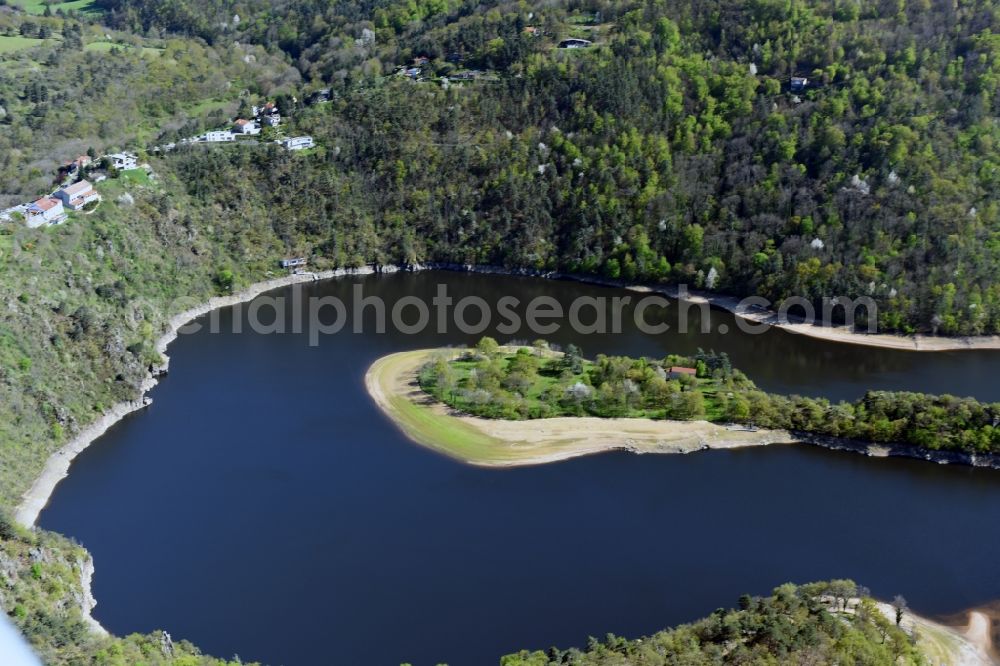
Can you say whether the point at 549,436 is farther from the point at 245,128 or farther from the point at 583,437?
the point at 245,128

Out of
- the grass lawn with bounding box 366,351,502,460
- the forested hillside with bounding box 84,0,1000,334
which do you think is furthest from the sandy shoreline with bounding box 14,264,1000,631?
the forested hillside with bounding box 84,0,1000,334

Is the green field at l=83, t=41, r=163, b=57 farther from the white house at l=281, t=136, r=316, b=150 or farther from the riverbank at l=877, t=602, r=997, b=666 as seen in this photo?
the riverbank at l=877, t=602, r=997, b=666

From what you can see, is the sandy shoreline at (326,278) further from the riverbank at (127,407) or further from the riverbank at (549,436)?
the riverbank at (549,436)

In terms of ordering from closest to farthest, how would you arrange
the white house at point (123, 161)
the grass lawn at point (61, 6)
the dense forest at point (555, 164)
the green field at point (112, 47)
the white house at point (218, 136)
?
the dense forest at point (555, 164) < the white house at point (123, 161) < the white house at point (218, 136) < the green field at point (112, 47) < the grass lawn at point (61, 6)

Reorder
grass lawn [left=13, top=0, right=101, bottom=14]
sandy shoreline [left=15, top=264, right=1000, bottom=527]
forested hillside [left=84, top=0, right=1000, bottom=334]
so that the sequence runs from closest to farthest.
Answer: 1. sandy shoreline [left=15, top=264, right=1000, bottom=527]
2. forested hillside [left=84, top=0, right=1000, bottom=334]
3. grass lawn [left=13, top=0, right=101, bottom=14]

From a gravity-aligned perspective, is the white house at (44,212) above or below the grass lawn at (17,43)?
below

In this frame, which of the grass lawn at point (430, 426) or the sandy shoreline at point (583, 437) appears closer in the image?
the sandy shoreline at point (583, 437)

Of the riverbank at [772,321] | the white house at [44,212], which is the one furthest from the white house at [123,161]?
the riverbank at [772,321]
